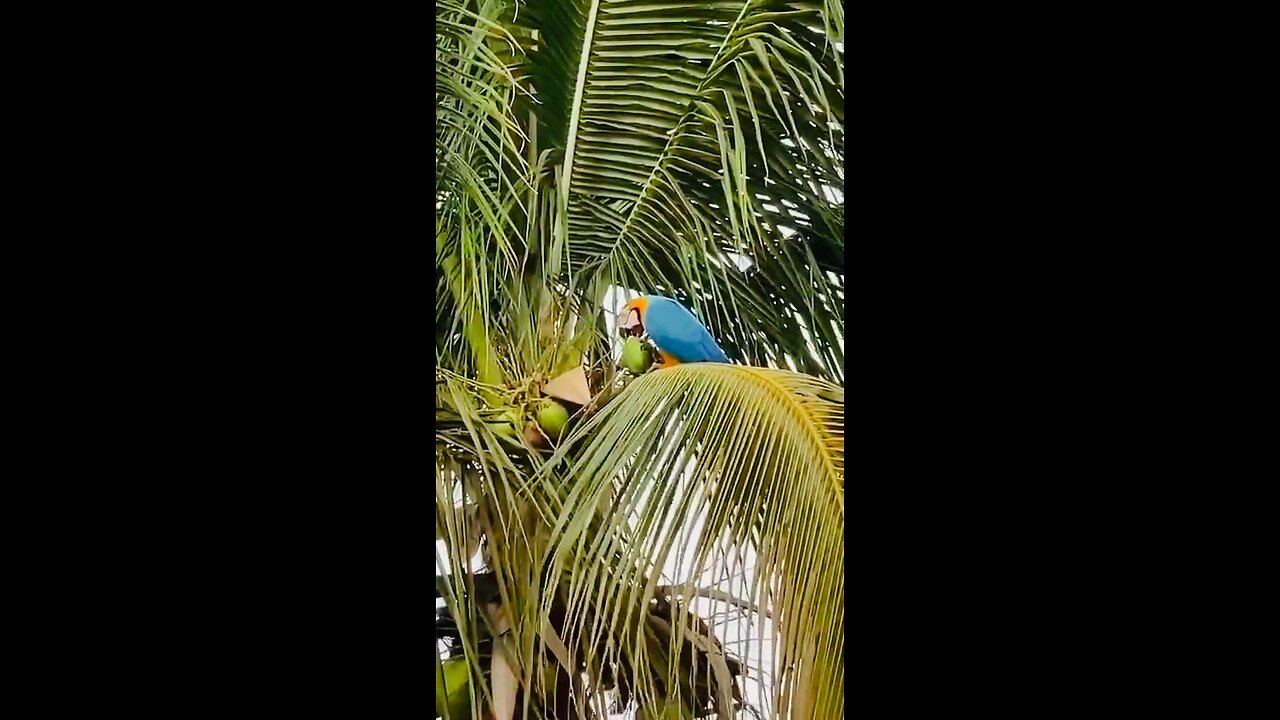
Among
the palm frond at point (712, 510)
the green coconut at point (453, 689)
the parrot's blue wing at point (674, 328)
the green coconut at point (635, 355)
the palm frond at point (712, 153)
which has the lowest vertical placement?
the green coconut at point (453, 689)

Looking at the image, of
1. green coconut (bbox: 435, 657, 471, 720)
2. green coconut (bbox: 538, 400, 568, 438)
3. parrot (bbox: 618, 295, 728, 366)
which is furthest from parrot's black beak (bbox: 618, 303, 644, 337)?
green coconut (bbox: 435, 657, 471, 720)

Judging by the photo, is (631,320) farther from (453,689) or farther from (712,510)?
(453,689)

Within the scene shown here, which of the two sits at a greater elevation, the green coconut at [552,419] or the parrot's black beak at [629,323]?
the parrot's black beak at [629,323]

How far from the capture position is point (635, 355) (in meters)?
1.61

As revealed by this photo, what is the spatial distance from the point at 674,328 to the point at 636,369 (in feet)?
0.27

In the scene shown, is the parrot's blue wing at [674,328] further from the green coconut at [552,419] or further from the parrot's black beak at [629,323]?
the green coconut at [552,419]

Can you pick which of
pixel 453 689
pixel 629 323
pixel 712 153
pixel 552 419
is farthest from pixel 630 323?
pixel 453 689

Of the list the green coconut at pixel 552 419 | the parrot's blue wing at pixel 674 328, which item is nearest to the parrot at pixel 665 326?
the parrot's blue wing at pixel 674 328

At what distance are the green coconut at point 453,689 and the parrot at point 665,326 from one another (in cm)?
53

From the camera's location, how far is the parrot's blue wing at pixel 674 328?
162 cm
